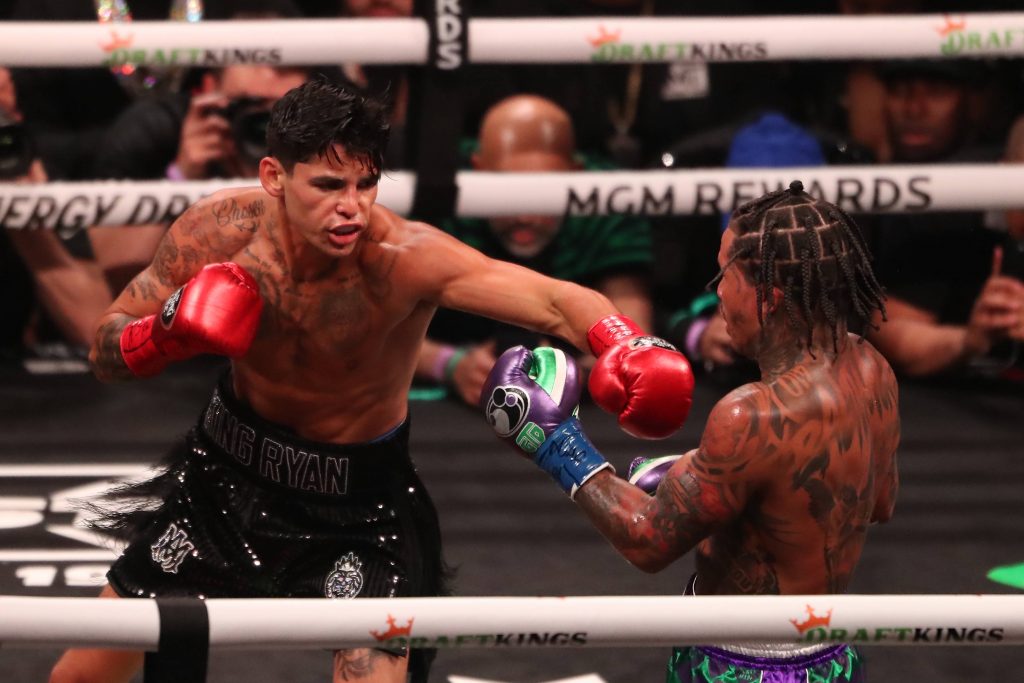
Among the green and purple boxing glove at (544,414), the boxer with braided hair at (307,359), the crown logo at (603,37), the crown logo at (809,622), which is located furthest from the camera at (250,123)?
the crown logo at (809,622)

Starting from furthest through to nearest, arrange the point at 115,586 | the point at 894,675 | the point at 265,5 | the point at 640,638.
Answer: the point at 265,5
the point at 894,675
the point at 115,586
the point at 640,638

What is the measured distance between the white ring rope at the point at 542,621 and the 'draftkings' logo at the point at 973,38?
187 cm

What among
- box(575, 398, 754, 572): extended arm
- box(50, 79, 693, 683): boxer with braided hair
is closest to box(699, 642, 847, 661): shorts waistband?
box(575, 398, 754, 572): extended arm

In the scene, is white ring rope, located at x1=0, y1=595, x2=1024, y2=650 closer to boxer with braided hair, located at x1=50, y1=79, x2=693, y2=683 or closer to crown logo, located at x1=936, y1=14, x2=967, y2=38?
boxer with braided hair, located at x1=50, y1=79, x2=693, y2=683

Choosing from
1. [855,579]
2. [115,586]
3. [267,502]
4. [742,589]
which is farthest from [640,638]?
[855,579]

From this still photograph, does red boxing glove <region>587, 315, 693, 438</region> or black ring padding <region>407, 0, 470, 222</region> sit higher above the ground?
black ring padding <region>407, 0, 470, 222</region>

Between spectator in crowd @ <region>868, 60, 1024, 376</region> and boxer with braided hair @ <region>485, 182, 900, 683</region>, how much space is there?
1.97m

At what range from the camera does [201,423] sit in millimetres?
2506

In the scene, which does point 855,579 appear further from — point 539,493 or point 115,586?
point 115,586

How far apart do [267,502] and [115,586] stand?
0.26 metres

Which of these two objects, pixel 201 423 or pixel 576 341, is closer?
pixel 576 341

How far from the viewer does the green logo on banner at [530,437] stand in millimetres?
2156

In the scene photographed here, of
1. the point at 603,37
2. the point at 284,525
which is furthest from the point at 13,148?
the point at 284,525

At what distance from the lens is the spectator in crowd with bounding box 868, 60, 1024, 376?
3.99 metres
